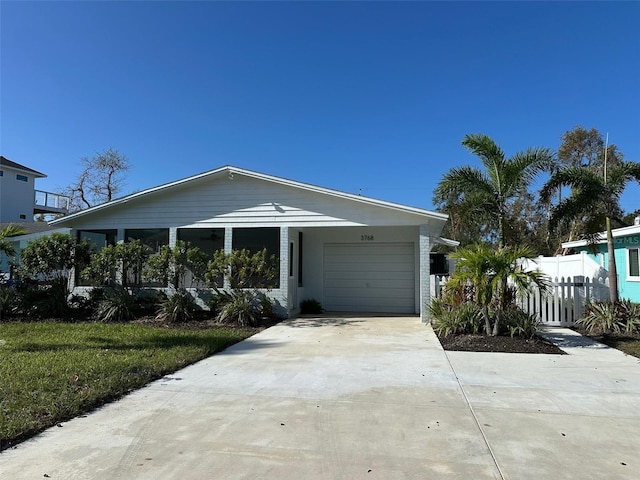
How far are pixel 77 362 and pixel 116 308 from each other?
207 inches

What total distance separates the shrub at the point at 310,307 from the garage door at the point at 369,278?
75 centimetres

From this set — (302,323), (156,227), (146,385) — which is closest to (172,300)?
(156,227)

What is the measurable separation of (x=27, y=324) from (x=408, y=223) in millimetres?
9801

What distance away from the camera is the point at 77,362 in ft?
20.1

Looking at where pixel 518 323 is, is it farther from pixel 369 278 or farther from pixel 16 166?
pixel 16 166

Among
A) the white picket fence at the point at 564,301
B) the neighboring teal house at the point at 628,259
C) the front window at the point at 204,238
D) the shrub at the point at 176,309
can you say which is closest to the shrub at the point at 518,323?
the white picket fence at the point at 564,301

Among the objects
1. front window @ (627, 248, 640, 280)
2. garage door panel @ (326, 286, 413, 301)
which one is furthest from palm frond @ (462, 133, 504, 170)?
front window @ (627, 248, 640, 280)

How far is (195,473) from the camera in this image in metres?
3.04

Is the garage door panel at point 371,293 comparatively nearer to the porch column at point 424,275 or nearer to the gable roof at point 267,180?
the porch column at point 424,275

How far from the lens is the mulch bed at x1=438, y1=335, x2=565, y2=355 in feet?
24.7

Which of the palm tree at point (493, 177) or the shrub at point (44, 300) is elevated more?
the palm tree at point (493, 177)

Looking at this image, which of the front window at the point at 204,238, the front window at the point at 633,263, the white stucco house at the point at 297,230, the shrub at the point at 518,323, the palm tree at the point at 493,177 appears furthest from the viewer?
the front window at the point at 633,263

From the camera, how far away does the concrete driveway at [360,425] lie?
10.3ft

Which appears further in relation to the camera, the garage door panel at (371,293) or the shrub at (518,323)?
the garage door panel at (371,293)
